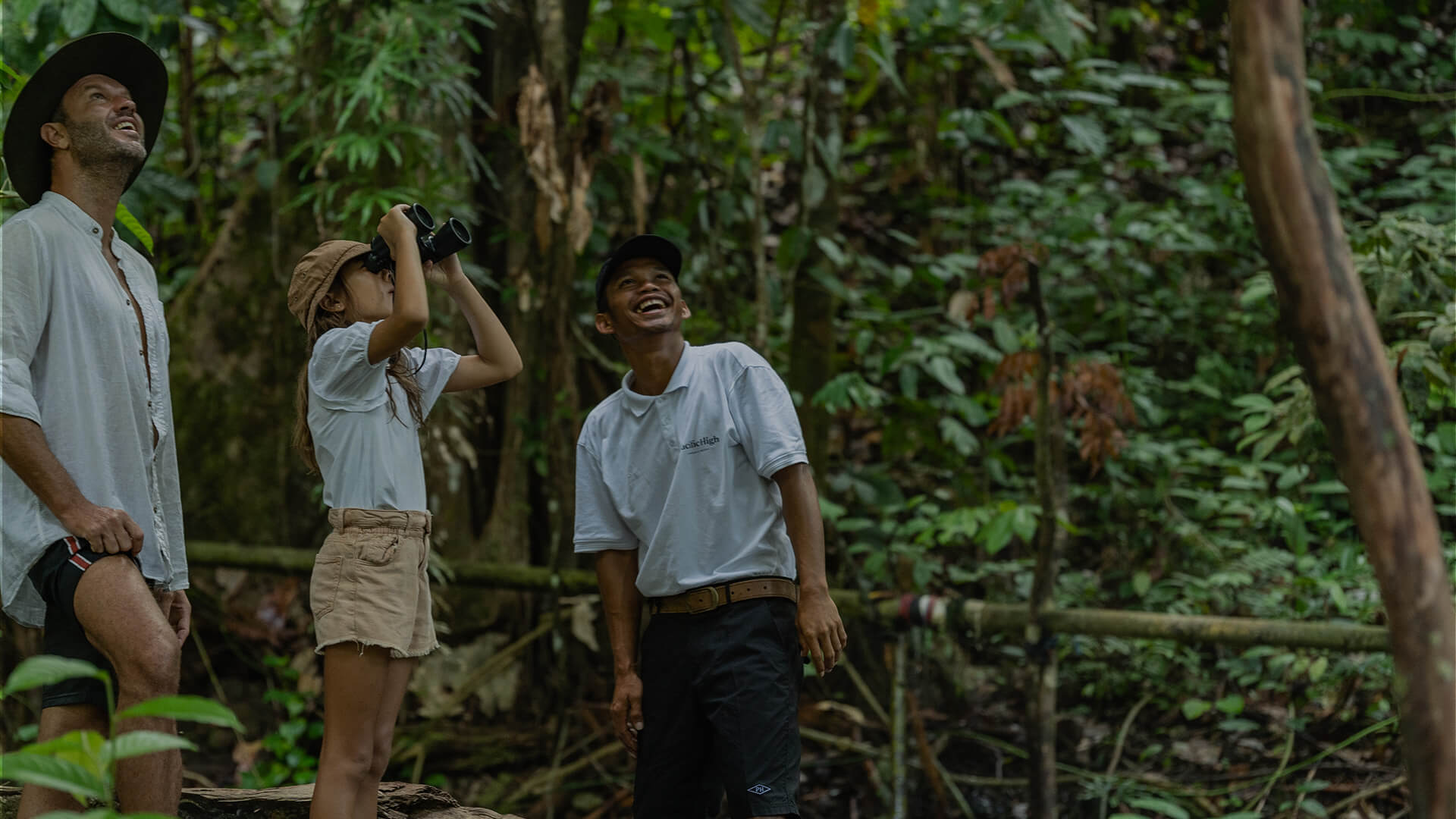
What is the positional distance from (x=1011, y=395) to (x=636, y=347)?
2.24 meters

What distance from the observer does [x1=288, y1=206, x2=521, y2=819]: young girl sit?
256cm

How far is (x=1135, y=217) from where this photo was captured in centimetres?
610

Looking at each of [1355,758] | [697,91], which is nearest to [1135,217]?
[697,91]

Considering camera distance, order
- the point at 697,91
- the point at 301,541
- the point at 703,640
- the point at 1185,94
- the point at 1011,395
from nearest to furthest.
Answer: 1. the point at 703,640
2. the point at 1011,395
3. the point at 697,91
4. the point at 301,541
5. the point at 1185,94

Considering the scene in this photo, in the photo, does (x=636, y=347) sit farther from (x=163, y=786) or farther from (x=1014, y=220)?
(x=1014, y=220)

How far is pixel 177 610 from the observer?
8.96 ft

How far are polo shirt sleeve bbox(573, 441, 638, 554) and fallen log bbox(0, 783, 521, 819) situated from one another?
31.8 inches

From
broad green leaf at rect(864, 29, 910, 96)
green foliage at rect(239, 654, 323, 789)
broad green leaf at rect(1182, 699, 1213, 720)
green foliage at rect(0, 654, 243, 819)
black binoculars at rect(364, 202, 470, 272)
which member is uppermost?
broad green leaf at rect(864, 29, 910, 96)

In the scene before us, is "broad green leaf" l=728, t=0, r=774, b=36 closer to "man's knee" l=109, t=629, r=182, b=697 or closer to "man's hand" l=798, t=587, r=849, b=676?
"man's hand" l=798, t=587, r=849, b=676

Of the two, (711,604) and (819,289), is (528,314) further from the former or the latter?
(711,604)

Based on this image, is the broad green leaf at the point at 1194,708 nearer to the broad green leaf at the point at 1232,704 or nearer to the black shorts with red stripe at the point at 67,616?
the broad green leaf at the point at 1232,704

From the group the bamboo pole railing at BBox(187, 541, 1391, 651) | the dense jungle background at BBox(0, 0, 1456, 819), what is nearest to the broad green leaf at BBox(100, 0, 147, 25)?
the dense jungle background at BBox(0, 0, 1456, 819)

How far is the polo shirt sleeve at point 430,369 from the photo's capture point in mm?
2918

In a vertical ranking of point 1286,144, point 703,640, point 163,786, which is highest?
point 1286,144
